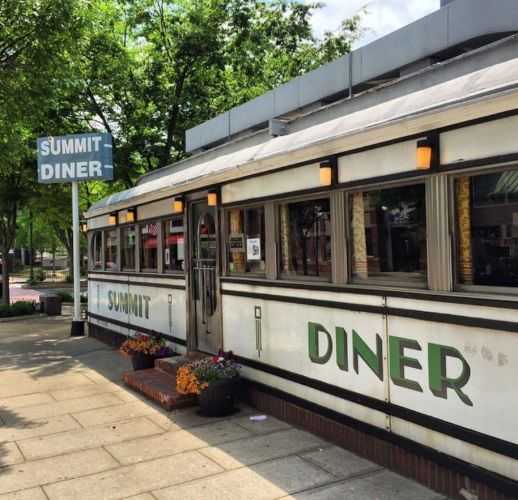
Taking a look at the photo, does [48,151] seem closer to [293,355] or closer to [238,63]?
[238,63]

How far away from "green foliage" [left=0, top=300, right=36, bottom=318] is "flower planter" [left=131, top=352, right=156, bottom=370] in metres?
9.63

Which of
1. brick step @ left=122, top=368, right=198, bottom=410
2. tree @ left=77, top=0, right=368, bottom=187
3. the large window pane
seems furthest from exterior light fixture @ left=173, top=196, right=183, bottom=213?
tree @ left=77, top=0, right=368, bottom=187

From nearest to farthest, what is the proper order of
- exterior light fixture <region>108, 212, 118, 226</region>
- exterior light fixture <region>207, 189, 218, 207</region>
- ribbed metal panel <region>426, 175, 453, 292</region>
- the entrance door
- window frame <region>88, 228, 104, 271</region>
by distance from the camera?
ribbed metal panel <region>426, 175, 453, 292</region> < exterior light fixture <region>207, 189, 218, 207</region> < the entrance door < exterior light fixture <region>108, 212, 118, 226</region> < window frame <region>88, 228, 104, 271</region>

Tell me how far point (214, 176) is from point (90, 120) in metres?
9.86

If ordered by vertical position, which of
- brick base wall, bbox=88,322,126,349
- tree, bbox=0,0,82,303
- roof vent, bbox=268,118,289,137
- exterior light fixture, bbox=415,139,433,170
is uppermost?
tree, bbox=0,0,82,303

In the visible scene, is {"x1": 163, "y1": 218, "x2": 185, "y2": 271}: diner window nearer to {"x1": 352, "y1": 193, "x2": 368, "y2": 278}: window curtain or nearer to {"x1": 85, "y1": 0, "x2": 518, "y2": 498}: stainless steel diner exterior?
{"x1": 85, "y1": 0, "x2": 518, "y2": 498}: stainless steel diner exterior

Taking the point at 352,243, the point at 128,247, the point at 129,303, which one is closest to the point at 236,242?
the point at 352,243

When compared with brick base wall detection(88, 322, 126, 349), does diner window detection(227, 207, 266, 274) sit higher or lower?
higher

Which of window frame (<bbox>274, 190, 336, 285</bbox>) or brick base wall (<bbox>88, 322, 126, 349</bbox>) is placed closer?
window frame (<bbox>274, 190, 336, 285</bbox>)

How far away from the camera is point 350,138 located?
13.4 feet

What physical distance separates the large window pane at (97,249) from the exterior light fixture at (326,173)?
24.1 ft

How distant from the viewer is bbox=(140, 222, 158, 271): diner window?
850 centimetres

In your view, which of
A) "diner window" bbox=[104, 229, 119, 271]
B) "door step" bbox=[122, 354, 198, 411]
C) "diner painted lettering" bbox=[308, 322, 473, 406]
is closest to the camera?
"diner painted lettering" bbox=[308, 322, 473, 406]

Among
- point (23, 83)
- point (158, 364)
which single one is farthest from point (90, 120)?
point (158, 364)
